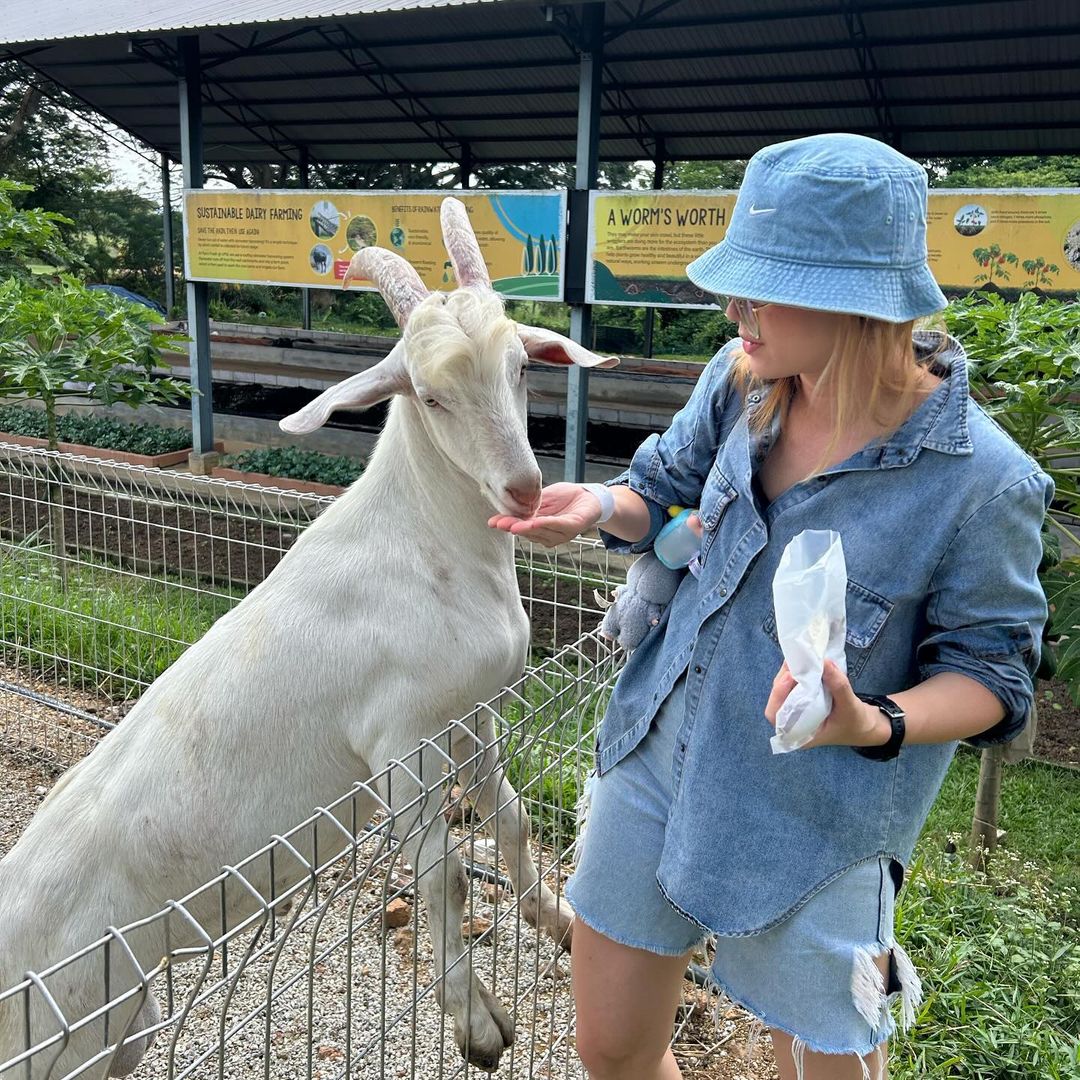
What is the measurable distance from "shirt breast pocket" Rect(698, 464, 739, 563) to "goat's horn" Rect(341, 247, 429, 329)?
1205 millimetres

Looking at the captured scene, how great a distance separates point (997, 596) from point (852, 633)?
0.22m

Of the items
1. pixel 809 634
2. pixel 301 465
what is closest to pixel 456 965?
pixel 809 634

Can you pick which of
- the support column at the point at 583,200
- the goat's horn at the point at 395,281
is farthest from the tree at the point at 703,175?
the goat's horn at the point at 395,281

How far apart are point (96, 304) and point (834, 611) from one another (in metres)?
6.08

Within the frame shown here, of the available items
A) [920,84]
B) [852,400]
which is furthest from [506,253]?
[852,400]

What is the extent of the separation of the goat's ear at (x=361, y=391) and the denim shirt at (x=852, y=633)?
1.14 meters

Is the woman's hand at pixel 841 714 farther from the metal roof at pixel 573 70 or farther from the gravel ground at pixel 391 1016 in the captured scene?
the metal roof at pixel 573 70

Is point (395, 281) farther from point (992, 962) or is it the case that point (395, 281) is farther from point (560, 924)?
point (992, 962)

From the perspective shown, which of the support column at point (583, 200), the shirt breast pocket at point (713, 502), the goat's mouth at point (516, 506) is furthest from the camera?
the support column at point (583, 200)

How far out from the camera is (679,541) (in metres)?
1.95

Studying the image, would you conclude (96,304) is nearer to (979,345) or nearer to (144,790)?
(144,790)

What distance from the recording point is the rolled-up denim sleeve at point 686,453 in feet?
6.31

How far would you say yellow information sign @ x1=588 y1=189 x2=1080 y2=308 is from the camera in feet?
23.5

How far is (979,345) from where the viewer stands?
3.14 m
